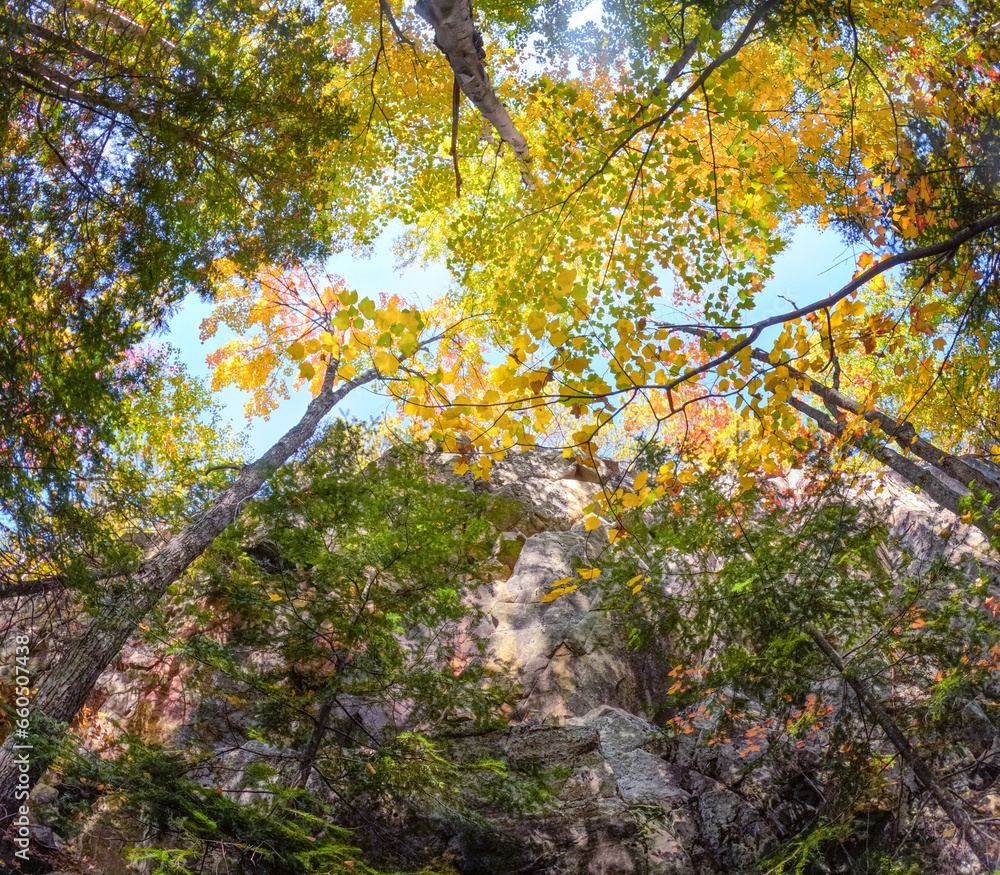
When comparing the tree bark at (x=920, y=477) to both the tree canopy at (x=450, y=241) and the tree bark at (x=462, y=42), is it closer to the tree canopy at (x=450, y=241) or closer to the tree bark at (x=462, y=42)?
the tree canopy at (x=450, y=241)

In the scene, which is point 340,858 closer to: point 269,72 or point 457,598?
point 457,598

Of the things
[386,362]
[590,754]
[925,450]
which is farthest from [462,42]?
[590,754]

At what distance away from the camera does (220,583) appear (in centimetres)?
495

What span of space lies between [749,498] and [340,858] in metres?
4.44

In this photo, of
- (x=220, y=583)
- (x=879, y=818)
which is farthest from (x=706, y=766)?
(x=220, y=583)

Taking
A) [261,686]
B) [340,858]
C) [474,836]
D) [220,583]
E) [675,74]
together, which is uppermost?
[675,74]

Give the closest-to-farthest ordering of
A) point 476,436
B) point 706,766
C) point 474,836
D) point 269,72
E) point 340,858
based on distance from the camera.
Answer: point 476,436 < point 340,858 < point 474,836 < point 269,72 < point 706,766

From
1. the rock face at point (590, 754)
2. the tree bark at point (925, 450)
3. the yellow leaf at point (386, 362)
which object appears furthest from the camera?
the tree bark at point (925, 450)

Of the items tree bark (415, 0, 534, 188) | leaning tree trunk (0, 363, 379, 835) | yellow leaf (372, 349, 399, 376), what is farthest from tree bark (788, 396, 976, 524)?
leaning tree trunk (0, 363, 379, 835)

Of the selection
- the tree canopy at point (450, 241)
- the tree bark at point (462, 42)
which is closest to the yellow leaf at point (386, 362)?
the tree canopy at point (450, 241)

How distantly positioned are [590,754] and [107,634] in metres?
4.96

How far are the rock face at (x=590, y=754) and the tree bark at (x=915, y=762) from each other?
1.40 ft

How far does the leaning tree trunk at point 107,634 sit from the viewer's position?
4.18 meters

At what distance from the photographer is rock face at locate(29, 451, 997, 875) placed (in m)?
4.49
